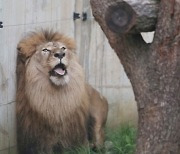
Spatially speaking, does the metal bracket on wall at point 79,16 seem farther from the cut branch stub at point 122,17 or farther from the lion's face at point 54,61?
the cut branch stub at point 122,17

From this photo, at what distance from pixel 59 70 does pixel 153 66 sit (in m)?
2.03

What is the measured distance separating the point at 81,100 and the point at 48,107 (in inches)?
15.4

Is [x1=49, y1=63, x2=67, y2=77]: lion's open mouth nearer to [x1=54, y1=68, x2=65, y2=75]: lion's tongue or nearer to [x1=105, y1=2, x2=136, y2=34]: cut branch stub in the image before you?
[x1=54, y1=68, x2=65, y2=75]: lion's tongue

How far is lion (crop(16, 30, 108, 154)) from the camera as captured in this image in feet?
21.0

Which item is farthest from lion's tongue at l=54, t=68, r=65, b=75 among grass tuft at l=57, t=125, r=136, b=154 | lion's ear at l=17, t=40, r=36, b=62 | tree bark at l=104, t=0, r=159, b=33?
tree bark at l=104, t=0, r=159, b=33

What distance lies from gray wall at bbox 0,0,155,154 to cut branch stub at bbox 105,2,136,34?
2.33m

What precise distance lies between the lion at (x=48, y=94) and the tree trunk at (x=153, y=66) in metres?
1.83

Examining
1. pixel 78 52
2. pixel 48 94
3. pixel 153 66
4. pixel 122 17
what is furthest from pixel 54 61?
pixel 122 17

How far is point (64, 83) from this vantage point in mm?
6418

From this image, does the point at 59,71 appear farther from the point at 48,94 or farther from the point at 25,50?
the point at 25,50

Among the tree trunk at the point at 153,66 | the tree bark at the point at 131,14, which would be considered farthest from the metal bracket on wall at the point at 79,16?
the tree bark at the point at 131,14

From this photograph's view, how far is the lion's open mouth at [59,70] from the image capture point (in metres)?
6.32

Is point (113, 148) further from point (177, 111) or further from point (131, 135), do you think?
point (177, 111)

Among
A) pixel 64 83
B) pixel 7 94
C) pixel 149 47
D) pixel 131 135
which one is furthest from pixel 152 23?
pixel 131 135
